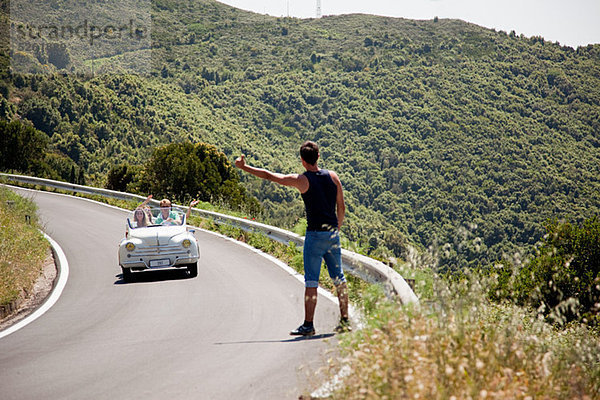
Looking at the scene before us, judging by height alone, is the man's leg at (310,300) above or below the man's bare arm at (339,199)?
below

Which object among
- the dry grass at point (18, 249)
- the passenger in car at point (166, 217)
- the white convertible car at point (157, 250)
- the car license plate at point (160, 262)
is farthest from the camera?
the passenger in car at point (166, 217)

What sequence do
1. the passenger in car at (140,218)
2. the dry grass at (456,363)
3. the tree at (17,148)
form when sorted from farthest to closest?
the tree at (17,148) < the passenger in car at (140,218) < the dry grass at (456,363)

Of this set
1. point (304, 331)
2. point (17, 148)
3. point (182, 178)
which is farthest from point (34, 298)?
point (17, 148)

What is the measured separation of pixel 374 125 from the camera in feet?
540

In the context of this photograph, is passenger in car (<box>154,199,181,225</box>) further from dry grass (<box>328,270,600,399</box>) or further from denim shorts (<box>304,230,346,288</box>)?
dry grass (<box>328,270,600,399</box>)

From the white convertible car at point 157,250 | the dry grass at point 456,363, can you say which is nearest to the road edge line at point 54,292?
the white convertible car at point 157,250

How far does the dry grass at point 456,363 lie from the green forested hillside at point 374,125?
225ft

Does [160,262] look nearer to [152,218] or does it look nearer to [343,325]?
[152,218]

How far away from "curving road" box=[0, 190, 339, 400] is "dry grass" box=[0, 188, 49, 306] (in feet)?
2.38

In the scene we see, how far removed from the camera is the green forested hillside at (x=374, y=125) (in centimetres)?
8562

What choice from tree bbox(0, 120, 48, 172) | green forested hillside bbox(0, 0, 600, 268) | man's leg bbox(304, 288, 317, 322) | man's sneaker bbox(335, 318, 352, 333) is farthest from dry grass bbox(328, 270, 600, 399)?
green forested hillside bbox(0, 0, 600, 268)

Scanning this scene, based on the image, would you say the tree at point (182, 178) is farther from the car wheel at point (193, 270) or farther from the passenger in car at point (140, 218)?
the car wheel at point (193, 270)

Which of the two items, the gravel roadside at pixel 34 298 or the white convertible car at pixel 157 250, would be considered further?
the white convertible car at pixel 157 250

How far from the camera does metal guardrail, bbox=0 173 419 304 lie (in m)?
6.34
